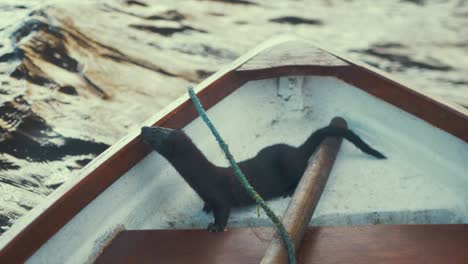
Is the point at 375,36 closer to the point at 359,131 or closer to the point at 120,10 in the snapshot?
the point at 120,10

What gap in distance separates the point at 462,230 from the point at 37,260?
1.48 m

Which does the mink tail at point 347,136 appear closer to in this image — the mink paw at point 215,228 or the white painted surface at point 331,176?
the white painted surface at point 331,176

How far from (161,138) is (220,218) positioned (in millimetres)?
402

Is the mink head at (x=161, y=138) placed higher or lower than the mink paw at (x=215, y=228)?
higher

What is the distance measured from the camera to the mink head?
2156mm

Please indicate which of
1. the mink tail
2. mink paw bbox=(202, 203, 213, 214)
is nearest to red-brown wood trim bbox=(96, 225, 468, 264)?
mink paw bbox=(202, 203, 213, 214)

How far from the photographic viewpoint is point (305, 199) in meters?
1.98

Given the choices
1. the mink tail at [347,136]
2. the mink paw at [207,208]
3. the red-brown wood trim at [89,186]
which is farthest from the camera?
the mink tail at [347,136]

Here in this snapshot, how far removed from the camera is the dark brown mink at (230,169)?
218 centimetres

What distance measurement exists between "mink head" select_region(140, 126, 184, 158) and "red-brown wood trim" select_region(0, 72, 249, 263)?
0.23ft

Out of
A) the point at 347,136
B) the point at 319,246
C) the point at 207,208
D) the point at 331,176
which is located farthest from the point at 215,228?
the point at 347,136

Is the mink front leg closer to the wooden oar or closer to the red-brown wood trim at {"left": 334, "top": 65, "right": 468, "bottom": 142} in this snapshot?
the wooden oar

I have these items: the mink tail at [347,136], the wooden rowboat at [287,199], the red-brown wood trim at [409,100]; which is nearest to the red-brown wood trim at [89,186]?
the wooden rowboat at [287,199]

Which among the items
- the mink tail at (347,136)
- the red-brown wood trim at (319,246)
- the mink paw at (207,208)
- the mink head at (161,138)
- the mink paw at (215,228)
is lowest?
the mink paw at (207,208)
